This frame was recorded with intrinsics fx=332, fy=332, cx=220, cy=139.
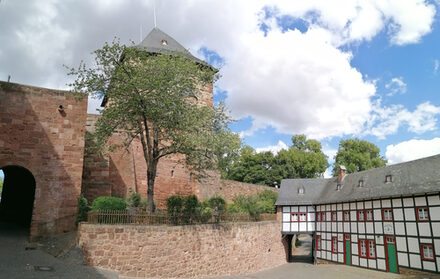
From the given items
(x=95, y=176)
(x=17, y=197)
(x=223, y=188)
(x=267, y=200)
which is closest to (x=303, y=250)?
(x=267, y=200)

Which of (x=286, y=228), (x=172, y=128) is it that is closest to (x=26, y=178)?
(x=172, y=128)

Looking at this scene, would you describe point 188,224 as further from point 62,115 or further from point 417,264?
point 417,264

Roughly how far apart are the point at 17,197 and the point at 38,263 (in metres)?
11.5

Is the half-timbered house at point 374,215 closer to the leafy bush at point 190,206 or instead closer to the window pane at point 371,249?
the window pane at point 371,249

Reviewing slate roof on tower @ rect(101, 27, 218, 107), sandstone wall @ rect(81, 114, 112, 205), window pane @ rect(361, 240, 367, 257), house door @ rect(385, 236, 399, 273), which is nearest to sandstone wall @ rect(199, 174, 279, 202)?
sandstone wall @ rect(81, 114, 112, 205)

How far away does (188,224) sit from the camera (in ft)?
52.4

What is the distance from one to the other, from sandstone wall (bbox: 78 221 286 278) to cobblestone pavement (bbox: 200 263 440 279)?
3.53 ft

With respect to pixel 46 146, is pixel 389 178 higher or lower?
lower

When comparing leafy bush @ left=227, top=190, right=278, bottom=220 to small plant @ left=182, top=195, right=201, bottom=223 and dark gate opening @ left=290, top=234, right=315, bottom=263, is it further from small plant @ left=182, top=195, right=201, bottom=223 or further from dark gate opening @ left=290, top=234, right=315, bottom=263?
dark gate opening @ left=290, top=234, right=315, bottom=263

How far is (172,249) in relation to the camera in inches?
569

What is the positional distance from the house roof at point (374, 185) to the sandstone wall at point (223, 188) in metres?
3.73

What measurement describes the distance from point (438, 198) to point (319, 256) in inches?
427

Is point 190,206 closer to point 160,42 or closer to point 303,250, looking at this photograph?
point 160,42

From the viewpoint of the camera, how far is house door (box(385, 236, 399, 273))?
1908cm
